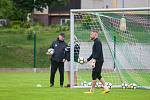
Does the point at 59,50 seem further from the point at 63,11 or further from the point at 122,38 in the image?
the point at 63,11

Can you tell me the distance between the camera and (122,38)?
22.8 m

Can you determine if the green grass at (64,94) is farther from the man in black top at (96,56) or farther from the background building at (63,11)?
the background building at (63,11)

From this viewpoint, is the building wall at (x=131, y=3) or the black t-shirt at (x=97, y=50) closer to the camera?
the black t-shirt at (x=97, y=50)

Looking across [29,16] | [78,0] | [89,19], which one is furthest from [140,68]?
[78,0]

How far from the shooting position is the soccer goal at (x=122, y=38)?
2170 centimetres

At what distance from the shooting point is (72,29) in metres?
21.7

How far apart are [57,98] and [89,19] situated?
6.08 meters

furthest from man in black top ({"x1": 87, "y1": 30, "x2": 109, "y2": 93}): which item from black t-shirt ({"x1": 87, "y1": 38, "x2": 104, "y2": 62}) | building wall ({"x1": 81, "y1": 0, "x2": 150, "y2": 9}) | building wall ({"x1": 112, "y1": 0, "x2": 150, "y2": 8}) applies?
building wall ({"x1": 112, "y1": 0, "x2": 150, "y2": 8})

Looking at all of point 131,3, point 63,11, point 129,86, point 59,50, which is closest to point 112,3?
point 131,3

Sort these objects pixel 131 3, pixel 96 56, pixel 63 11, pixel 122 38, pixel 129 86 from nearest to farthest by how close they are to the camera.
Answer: pixel 96 56 < pixel 129 86 < pixel 122 38 < pixel 131 3 < pixel 63 11

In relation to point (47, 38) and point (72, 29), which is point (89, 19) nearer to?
point (72, 29)

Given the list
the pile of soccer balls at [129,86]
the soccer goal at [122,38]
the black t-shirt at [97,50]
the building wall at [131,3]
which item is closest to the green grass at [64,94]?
the pile of soccer balls at [129,86]

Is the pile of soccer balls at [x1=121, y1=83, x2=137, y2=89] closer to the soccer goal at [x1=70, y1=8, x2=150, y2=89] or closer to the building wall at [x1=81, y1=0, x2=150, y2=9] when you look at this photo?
the soccer goal at [x1=70, y1=8, x2=150, y2=89]

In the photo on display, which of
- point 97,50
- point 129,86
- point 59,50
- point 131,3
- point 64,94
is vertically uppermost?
point 131,3
